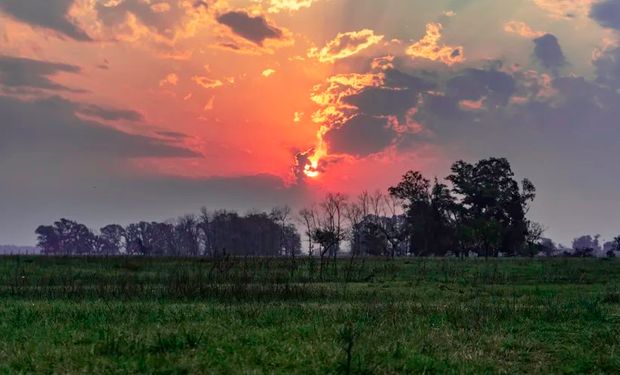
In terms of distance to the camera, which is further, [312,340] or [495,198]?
[495,198]

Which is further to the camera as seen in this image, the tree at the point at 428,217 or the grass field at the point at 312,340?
the tree at the point at 428,217

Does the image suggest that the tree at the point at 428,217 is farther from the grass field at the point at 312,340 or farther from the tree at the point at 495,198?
the grass field at the point at 312,340

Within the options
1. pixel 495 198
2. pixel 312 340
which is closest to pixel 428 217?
pixel 495 198

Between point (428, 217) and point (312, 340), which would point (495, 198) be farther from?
point (312, 340)

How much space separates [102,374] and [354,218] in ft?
408

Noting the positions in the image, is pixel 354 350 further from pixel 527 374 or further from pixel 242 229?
pixel 242 229

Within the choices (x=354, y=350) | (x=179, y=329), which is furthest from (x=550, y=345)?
(x=179, y=329)

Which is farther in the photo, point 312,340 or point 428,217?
point 428,217

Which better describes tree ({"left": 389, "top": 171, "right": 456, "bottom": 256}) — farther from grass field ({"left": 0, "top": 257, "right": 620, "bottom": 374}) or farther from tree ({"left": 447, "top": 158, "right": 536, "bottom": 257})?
grass field ({"left": 0, "top": 257, "right": 620, "bottom": 374})

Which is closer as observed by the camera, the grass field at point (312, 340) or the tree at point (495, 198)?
the grass field at point (312, 340)

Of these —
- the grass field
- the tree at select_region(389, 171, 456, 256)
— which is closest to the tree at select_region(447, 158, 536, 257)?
the tree at select_region(389, 171, 456, 256)

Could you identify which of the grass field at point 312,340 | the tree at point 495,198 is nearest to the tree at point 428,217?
the tree at point 495,198

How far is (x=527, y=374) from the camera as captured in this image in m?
8.56

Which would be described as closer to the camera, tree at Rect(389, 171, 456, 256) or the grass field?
the grass field
